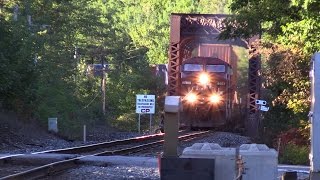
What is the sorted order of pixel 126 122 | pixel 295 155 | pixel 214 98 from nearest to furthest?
pixel 295 155, pixel 214 98, pixel 126 122

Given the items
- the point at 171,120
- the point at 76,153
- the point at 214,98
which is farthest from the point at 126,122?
the point at 171,120

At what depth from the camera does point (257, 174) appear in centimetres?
699

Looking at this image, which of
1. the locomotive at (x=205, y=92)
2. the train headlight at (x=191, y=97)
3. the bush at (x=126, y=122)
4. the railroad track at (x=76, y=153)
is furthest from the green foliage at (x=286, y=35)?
the bush at (x=126, y=122)

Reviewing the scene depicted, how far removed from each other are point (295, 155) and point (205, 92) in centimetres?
1377

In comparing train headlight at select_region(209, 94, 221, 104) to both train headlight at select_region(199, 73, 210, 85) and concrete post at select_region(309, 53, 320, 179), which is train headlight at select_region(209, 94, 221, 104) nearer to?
train headlight at select_region(199, 73, 210, 85)

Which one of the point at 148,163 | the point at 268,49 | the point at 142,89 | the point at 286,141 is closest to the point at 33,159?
the point at 148,163

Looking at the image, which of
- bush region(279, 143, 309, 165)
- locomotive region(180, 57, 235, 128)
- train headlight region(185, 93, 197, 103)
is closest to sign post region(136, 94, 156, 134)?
locomotive region(180, 57, 235, 128)

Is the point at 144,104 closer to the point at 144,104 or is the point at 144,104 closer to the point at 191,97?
the point at 144,104

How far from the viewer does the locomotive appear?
31062mm

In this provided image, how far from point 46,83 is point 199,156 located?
29.6 metres

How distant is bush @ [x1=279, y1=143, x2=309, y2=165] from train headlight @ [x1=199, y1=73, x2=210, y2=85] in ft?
42.5

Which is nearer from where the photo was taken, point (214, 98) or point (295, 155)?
point (295, 155)

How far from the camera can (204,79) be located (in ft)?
103

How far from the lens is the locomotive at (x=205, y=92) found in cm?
3106
